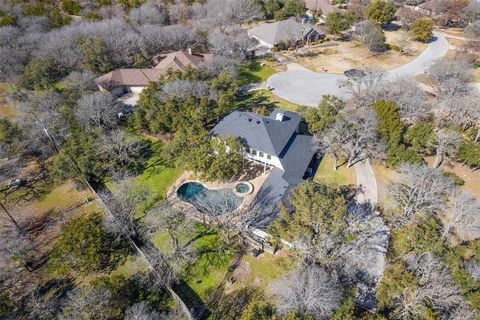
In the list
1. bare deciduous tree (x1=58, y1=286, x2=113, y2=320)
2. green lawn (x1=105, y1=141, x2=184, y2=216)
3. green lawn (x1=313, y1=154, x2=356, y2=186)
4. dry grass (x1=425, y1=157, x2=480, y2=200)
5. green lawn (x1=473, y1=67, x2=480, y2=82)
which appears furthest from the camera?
green lawn (x1=473, y1=67, x2=480, y2=82)

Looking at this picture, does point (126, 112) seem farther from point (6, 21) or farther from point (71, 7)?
point (71, 7)

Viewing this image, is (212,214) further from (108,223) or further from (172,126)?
(172,126)

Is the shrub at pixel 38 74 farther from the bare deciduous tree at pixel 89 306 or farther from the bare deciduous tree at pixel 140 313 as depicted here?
the bare deciduous tree at pixel 140 313

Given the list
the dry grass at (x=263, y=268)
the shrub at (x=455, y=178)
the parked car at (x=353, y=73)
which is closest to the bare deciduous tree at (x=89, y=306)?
the dry grass at (x=263, y=268)

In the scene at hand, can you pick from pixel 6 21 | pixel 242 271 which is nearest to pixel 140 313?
pixel 242 271

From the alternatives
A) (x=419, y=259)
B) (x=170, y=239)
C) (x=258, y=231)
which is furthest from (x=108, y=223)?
(x=419, y=259)

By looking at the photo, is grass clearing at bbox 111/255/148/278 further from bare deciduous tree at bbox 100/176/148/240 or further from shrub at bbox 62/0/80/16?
shrub at bbox 62/0/80/16

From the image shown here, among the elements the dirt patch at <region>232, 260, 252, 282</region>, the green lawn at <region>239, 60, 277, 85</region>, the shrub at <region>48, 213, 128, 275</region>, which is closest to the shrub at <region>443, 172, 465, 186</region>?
the dirt patch at <region>232, 260, 252, 282</region>
